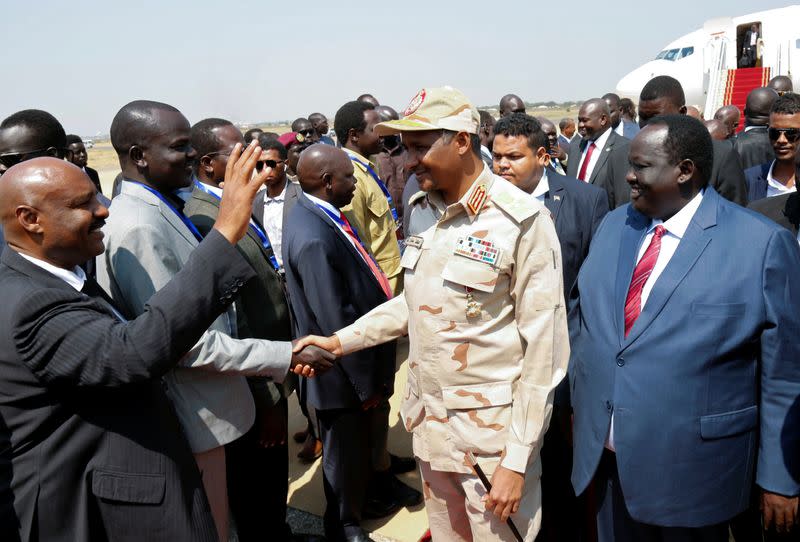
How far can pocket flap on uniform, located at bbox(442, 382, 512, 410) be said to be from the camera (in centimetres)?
219

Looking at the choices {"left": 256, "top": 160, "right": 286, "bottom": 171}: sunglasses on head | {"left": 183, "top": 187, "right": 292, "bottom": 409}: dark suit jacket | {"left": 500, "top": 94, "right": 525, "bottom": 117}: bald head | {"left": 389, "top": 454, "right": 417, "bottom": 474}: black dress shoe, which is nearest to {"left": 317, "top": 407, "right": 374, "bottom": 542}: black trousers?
{"left": 183, "top": 187, "right": 292, "bottom": 409}: dark suit jacket

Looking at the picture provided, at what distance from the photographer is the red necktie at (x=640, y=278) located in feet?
7.14

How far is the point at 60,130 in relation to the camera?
3.69 meters

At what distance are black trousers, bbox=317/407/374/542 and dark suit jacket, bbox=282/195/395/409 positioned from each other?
0.12 m

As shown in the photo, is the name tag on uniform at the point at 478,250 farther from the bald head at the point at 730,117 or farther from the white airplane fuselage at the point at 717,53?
the white airplane fuselage at the point at 717,53

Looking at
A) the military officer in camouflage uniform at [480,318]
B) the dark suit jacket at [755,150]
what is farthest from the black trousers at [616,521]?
the dark suit jacket at [755,150]

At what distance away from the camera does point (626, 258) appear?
7.48 ft

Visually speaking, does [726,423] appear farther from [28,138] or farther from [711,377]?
[28,138]

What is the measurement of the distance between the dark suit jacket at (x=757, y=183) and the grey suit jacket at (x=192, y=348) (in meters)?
3.94

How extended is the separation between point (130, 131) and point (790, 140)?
4244 mm

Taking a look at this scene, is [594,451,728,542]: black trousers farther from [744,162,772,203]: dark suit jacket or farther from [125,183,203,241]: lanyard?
[744,162,772,203]: dark suit jacket

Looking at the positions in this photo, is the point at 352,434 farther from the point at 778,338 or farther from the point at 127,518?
the point at 778,338

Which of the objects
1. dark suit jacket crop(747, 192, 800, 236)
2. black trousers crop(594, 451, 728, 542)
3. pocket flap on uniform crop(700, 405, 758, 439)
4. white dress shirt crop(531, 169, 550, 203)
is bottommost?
black trousers crop(594, 451, 728, 542)

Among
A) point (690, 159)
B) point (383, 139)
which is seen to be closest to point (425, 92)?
point (690, 159)
